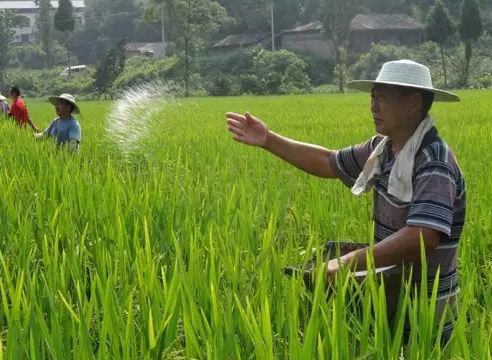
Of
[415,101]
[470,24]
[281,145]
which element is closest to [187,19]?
[470,24]

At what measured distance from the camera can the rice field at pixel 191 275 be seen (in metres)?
1.30

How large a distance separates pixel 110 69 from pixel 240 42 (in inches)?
593

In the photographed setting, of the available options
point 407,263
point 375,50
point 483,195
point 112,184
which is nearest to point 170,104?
point 112,184

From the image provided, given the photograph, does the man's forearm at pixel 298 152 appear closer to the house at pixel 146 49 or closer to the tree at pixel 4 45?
the tree at pixel 4 45

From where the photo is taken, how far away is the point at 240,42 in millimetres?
50281

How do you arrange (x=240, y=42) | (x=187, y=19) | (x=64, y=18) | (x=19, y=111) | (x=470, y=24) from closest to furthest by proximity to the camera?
(x=19, y=111) < (x=187, y=19) < (x=470, y=24) < (x=240, y=42) < (x=64, y=18)

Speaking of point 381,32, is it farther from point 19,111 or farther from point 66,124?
point 66,124

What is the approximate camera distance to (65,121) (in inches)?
209

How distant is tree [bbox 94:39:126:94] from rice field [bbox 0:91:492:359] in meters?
31.6

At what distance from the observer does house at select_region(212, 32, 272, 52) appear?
165ft

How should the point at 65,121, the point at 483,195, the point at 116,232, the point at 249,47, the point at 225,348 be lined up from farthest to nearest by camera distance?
the point at 249,47, the point at 65,121, the point at 483,195, the point at 116,232, the point at 225,348

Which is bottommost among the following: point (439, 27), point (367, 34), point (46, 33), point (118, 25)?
point (367, 34)

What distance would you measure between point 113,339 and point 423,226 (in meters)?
0.87

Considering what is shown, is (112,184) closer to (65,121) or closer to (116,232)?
(116,232)
